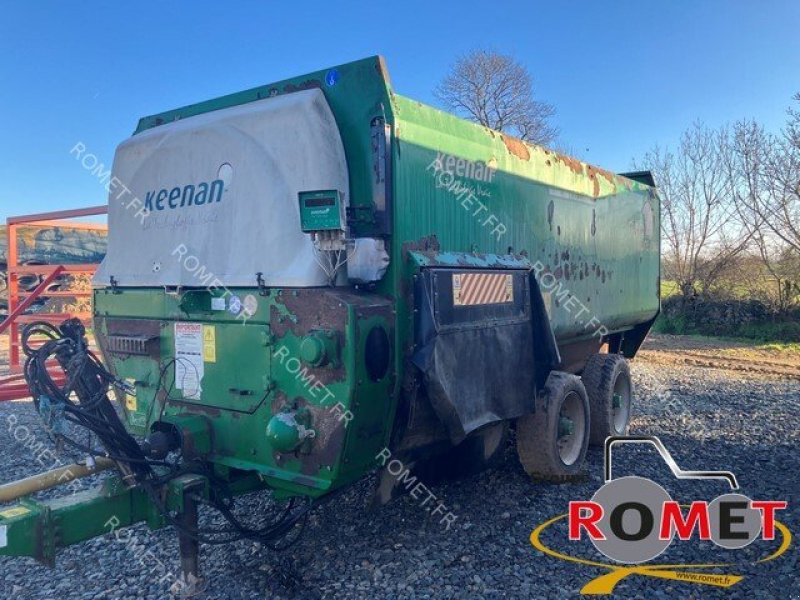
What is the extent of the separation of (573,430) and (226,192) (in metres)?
3.31

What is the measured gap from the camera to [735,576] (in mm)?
3775

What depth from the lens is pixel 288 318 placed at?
355cm

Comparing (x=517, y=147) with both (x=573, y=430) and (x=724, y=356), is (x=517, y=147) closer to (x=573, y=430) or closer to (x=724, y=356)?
(x=573, y=430)

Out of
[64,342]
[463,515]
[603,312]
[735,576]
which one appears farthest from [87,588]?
[603,312]

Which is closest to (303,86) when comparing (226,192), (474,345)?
(226,192)

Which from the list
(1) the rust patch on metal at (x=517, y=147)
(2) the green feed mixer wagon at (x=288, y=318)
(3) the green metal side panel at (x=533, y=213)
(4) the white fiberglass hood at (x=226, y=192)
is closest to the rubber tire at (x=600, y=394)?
(3) the green metal side panel at (x=533, y=213)

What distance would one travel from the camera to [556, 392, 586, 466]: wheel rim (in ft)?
17.5

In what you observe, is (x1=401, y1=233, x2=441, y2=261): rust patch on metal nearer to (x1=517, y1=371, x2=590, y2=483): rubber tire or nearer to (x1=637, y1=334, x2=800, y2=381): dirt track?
(x1=517, y1=371, x2=590, y2=483): rubber tire

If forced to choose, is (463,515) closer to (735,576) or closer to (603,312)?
(735,576)

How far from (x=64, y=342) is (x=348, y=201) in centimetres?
165

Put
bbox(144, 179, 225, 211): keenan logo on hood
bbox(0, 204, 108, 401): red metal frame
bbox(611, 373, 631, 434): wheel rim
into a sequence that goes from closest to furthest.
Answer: bbox(144, 179, 225, 211): keenan logo on hood → bbox(611, 373, 631, 434): wheel rim → bbox(0, 204, 108, 401): red metal frame

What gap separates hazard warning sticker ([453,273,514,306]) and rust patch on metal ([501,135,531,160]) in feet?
3.52

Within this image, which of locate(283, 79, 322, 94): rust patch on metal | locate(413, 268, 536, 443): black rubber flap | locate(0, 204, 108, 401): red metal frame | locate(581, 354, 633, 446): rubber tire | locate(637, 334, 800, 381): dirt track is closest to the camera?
locate(413, 268, 536, 443): black rubber flap

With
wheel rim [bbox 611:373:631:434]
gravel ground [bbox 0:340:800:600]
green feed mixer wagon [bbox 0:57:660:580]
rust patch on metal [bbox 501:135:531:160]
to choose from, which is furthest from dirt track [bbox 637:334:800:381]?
green feed mixer wagon [bbox 0:57:660:580]
